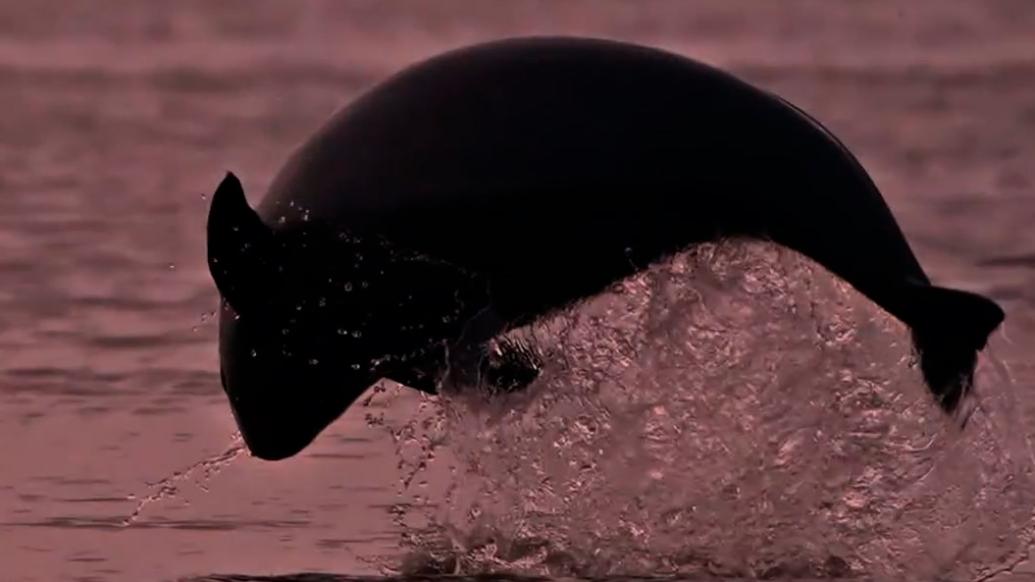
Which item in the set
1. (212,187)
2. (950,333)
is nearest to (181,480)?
(950,333)

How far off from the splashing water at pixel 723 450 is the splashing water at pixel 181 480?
75cm

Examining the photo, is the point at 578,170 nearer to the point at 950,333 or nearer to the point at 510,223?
the point at 510,223

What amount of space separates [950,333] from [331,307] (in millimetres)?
2052

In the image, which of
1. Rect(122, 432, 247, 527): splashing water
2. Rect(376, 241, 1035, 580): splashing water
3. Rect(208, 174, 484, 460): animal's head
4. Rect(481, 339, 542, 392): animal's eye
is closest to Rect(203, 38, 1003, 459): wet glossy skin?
Rect(208, 174, 484, 460): animal's head

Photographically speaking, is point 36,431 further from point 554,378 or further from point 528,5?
point 528,5

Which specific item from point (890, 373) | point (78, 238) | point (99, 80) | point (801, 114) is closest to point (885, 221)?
point (801, 114)

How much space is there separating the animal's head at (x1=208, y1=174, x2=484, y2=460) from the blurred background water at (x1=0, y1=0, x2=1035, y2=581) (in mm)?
713

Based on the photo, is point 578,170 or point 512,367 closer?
point 578,170

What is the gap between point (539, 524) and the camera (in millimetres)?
11250

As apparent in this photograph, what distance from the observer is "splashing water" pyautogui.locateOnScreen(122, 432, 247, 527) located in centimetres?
1182

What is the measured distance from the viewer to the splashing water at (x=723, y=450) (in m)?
11.1

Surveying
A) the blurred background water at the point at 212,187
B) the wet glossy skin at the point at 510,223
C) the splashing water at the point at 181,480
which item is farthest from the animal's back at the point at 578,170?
the splashing water at the point at 181,480

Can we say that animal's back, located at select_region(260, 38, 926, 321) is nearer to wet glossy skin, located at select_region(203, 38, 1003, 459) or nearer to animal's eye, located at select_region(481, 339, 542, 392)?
wet glossy skin, located at select_region(203, 38, 1003, 459)

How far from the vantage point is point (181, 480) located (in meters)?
12.4
